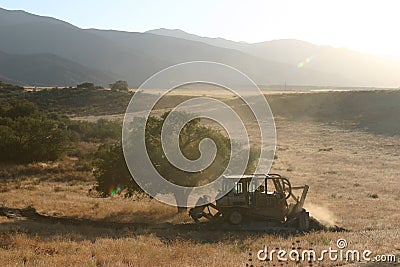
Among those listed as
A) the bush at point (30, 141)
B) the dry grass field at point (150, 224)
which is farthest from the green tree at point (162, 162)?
the bush at point (30, 141)

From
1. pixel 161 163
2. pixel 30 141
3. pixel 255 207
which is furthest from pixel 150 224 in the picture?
pixel 30 141

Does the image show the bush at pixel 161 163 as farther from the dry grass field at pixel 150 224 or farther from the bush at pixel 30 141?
the bush at pixel 30 141

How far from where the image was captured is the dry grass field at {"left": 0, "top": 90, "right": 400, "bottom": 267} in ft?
39.9

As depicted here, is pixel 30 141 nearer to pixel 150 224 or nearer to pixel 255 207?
pixel 150 224

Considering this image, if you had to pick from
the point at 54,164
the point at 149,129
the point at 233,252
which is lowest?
the point at 54,164

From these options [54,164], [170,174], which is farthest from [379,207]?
[54,164]

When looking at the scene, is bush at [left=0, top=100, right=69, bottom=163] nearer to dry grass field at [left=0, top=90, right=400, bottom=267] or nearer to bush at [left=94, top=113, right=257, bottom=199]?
dry grass field at [left=0, top=90, right=400, bottom=267]

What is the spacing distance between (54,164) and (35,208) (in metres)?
18.8

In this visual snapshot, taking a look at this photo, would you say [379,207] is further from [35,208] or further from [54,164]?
[54,164]

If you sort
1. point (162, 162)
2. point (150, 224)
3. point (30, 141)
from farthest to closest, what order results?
point (30, 141)
point (162, 162)
point (150, 224)

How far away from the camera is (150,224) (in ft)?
59.9

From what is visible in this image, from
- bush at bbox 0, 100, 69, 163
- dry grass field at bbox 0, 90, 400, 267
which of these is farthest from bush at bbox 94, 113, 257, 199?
bush at bbox 0, 100, 69, 163

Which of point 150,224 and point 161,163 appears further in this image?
point 161,163

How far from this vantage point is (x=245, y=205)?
56.6ft
